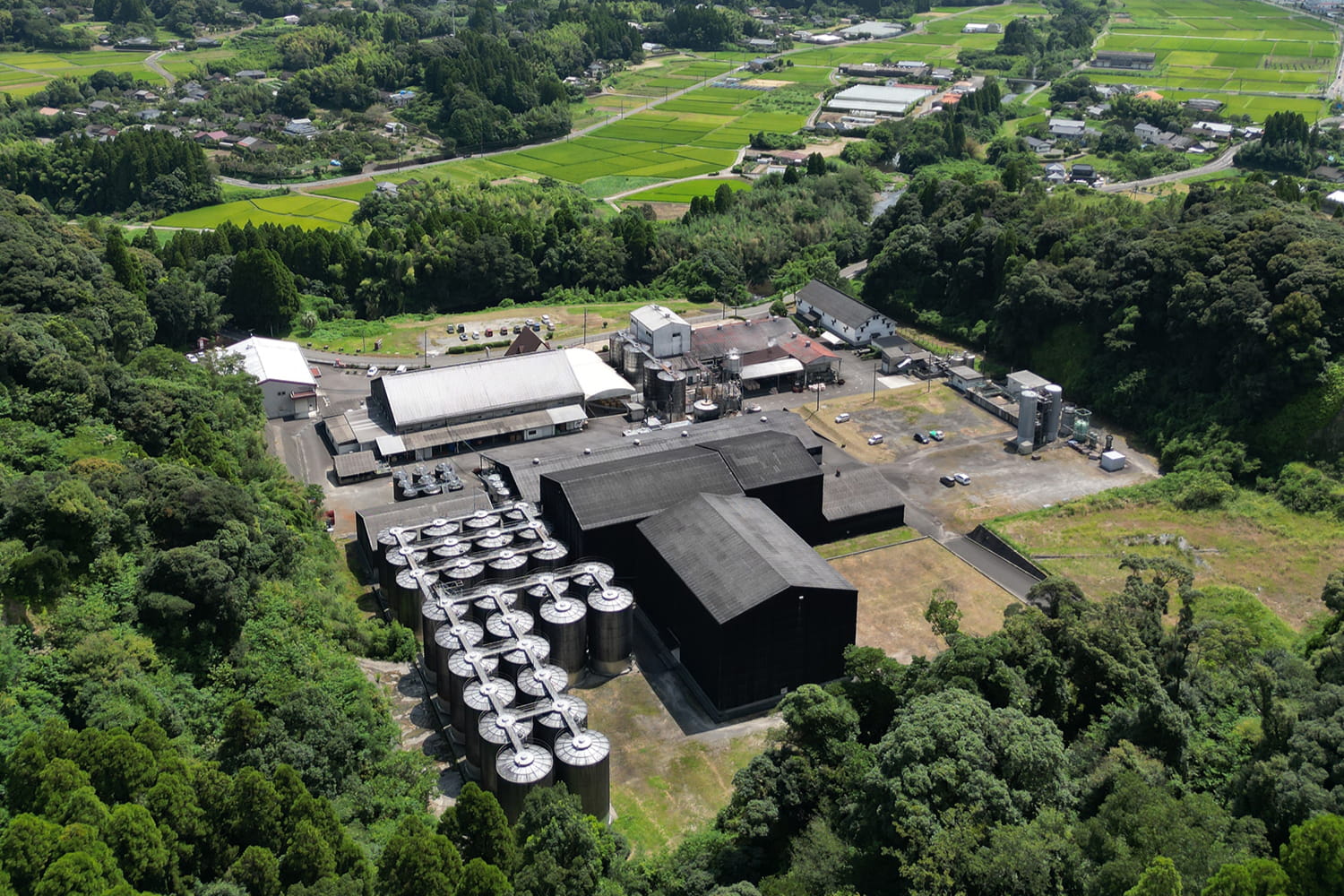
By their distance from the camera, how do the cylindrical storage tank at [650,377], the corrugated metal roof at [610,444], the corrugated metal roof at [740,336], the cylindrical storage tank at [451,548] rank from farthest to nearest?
1. the corrugated metal roof at [740,336]
2. the cylindrical storage tank at [650,377]
3. the corrugated metal roof at [610,444]
4. the cylindrical storage tank at [451,548]

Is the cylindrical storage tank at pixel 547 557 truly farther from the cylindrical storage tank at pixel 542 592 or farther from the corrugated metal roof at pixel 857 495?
the corrugated metal roof at pixel 857 495

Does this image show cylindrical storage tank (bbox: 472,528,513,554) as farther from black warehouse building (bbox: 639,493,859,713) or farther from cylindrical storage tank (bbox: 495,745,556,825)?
cylindrical storage tank (bbox: 495,745,556,825)

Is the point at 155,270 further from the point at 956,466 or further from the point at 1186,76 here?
the point at 1186,76

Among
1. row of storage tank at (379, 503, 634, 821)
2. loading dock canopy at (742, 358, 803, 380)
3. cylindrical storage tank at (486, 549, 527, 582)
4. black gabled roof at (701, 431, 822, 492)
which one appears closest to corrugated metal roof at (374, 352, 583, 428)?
loading dock canopy at (742, 358, 803, 380)

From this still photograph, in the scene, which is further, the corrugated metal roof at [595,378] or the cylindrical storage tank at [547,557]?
the corrugated metal roof at [595,378]

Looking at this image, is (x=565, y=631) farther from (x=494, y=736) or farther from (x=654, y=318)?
(x=654, y=318)

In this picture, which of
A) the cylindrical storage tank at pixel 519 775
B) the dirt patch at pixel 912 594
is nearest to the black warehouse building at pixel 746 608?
the dirt patch at pixel 912 594

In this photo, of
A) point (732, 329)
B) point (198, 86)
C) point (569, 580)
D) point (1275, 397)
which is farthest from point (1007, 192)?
point (198, 86)
